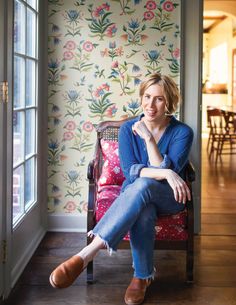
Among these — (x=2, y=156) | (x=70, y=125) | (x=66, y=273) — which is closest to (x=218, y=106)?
(x=70, y=125)

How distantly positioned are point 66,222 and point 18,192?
33.6 inches

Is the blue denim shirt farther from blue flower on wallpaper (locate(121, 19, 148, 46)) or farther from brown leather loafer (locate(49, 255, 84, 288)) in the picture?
blue flower on wallpaper (locate(121, 19, 148, 46))

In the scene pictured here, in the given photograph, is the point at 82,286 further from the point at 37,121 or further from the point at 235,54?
the point at 235,54

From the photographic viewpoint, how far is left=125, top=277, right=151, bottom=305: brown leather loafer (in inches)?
95.4

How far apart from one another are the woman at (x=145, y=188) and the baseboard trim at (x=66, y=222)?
1.18 m

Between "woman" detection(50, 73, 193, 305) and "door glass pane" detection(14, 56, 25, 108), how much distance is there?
680 mm

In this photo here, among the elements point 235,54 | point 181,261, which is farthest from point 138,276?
point 235,54

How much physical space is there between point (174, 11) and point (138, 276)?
2.02 m

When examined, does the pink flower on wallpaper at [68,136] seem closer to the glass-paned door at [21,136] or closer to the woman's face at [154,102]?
the glass-paned door at [21,136]

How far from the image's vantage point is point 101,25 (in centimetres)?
360

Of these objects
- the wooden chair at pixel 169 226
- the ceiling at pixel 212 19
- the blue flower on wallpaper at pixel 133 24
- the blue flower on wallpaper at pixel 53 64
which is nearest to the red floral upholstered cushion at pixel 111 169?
the wooden chair at pixel 169 226

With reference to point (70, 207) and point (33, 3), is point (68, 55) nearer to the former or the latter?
point (33, 3)

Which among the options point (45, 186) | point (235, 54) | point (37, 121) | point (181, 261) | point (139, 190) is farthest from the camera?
point (235, 54)

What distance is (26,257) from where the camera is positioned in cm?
300
